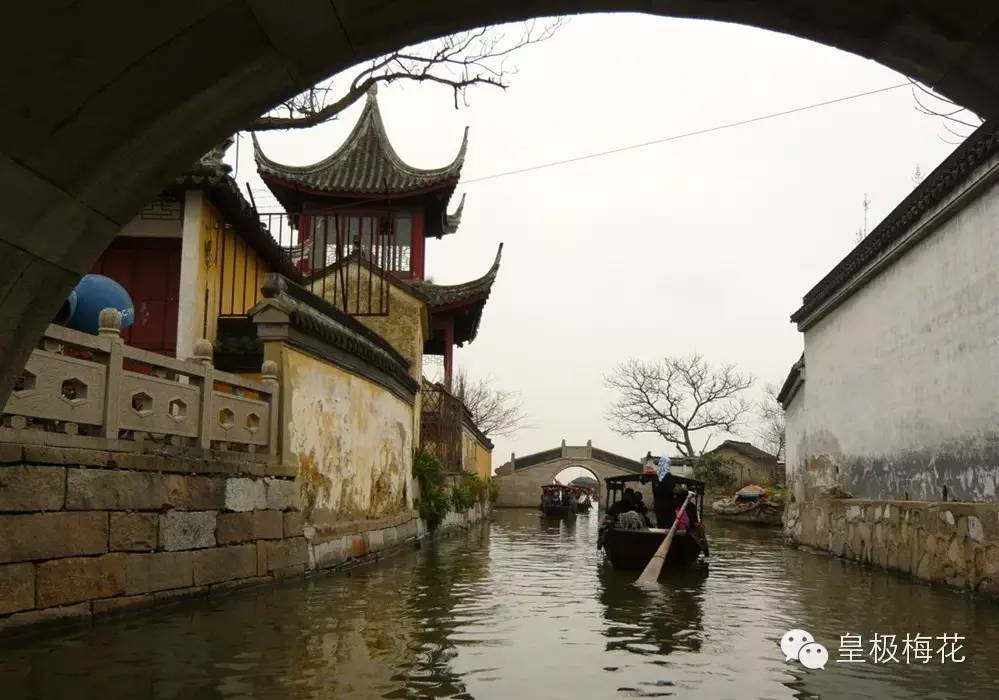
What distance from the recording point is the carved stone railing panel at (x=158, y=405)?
294 inches

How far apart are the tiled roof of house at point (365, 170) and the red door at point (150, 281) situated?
Answer: 8136 mm

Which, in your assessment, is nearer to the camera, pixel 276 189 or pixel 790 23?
pixel 790 23

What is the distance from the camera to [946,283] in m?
11.0

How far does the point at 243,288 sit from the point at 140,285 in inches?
75.5

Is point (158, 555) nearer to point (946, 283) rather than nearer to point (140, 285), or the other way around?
point (140, 285)

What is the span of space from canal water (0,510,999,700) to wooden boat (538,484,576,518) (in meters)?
22.2

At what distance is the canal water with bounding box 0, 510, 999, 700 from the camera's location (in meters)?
5.40

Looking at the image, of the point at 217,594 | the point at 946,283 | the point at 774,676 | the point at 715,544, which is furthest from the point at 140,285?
the point at 715,544

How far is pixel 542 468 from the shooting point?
46281mm

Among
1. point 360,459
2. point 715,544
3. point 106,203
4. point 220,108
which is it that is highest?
point 220,108

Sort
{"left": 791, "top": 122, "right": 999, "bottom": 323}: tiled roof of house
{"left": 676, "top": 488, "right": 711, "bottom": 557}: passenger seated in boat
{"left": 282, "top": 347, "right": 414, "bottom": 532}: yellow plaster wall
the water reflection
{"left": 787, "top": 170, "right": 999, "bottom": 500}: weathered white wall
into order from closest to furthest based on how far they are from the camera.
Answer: the water reflection, {"left": 791, "top": 122, "right": 999, "bottom": 323}: tiled roof of house, {"left": 787, "top": 170, "right": 999, "bottom": 500}: weathered white wall, {"left": 282, "top": 347, "right": 414, "bottom": 532}: yellow plaster wall, {"left": 676, "top": 488, "right": 711, "bottom": 557}: passenger seated in boat

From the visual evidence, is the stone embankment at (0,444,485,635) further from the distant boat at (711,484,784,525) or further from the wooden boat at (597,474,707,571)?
the distant boat at (711,484,784,525)

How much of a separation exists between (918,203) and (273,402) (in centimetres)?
851

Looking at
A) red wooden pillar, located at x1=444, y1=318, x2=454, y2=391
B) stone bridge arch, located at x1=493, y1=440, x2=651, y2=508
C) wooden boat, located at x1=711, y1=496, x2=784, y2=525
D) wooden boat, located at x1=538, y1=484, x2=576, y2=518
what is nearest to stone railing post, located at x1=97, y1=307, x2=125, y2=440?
red wooden pillar, located at x1=444, y1=318, x2=454, y2=391
